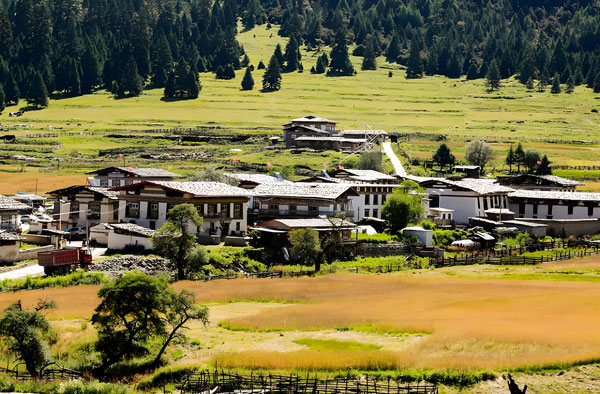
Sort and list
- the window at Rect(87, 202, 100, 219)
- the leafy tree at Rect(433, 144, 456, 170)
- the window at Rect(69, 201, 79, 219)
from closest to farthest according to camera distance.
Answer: the window at Rect(87, 202, 100, 219), the window at Rect(69, 201, 79, 219), the leafy tree at Rect(433, 144, 456, 170)

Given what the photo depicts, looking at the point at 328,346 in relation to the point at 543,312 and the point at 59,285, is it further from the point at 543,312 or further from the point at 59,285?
the point at 59,285

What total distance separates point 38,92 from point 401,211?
133 metres

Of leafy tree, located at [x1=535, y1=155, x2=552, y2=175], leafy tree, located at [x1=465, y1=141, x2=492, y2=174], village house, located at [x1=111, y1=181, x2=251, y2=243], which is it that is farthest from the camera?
leafy tree, located at [x1=465, y1=141, x2=492, y2=174]

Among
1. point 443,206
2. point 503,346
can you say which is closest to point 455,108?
point 443,206

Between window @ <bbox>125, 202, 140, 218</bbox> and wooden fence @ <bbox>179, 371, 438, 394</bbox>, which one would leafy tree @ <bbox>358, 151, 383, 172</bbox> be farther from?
wooden fence @ <bbox>179, 371, 438, 394</bbox>

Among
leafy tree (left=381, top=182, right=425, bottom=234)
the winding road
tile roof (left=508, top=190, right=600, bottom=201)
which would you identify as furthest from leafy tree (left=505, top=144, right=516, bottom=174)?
leafy tree (left=381, top=182, right=425, bottom=234)

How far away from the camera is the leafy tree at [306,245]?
6725cm

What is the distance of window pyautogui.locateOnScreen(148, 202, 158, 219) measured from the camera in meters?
75.5

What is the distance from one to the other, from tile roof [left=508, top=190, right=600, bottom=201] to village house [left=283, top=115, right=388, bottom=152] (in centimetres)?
4190

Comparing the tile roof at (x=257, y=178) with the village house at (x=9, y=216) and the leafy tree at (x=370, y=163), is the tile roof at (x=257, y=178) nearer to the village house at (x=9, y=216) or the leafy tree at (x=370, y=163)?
the leafy tree at (x=370, y=163)

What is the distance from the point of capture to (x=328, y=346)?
39938 millimetres

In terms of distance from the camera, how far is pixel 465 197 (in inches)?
3740

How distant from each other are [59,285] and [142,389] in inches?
864

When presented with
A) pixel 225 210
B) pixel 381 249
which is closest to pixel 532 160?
pixel 381 249
